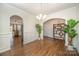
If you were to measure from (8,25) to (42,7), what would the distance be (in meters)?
1.13

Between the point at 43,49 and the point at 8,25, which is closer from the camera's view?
the point at 8,25

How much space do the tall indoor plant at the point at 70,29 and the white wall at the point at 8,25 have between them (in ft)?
3.18

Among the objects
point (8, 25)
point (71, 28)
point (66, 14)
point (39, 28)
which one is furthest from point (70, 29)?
point (8, 25)

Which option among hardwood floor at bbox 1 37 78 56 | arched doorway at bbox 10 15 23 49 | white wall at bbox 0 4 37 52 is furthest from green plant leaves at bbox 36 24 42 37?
arched doorway at bbox 10 15 23 49

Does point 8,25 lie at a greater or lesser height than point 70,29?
greater

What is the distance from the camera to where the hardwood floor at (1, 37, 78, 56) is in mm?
3820

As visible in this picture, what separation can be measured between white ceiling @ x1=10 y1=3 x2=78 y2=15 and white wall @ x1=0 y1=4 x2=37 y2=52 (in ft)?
0.46

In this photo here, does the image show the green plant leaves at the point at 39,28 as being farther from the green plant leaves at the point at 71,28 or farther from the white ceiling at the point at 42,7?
the green plant leaves at the point at 71,28

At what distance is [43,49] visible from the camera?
3916 mm

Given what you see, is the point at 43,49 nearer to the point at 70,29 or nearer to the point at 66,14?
the point at 70,29

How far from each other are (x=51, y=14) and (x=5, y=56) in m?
1.83

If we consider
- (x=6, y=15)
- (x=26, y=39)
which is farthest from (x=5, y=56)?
(x=6, y=15)

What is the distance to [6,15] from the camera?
3828mm

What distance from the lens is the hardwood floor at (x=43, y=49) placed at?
150 inches
